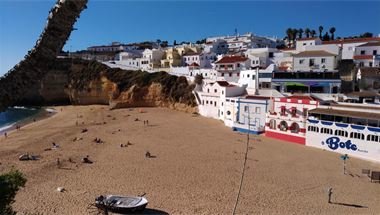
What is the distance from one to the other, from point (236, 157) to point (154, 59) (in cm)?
5403

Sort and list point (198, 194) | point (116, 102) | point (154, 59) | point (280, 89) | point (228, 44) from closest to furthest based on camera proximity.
Result: point (198, 194), point (280, 89), point (116, 102), point (154, 59), point (228, 44)

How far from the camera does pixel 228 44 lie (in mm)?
84688

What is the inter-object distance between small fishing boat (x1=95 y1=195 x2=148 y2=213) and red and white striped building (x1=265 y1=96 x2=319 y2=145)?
18111 millimetres

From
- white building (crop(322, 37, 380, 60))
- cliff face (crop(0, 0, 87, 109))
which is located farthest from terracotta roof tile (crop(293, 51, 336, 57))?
cliff face (crop(0, 0, 87, 109))

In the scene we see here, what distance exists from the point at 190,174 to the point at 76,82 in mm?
53446

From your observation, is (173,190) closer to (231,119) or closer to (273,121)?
(273,121)

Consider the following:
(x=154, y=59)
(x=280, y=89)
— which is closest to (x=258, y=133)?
(x=280, y=89)

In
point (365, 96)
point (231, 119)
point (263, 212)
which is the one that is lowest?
point (263, 212)

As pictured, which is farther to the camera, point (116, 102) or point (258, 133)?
point (116, 102)

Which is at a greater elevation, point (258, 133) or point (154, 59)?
point (154, 59)

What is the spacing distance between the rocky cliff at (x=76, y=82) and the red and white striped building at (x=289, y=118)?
17.4 meters

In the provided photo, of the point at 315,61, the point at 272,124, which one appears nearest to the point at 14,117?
the point at 272,124

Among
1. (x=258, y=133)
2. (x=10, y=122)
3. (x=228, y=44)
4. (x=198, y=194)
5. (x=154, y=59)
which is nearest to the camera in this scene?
(x=198, y=194)

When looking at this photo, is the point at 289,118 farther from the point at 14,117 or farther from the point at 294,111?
the point at 14,117
